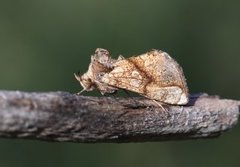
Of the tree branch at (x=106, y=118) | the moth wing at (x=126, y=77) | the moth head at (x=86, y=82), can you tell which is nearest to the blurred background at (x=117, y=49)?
the moth head at (x=86, y=82)

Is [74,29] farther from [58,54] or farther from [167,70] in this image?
[167,70]

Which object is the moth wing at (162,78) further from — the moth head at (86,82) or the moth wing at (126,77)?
the moth head at (86,82)

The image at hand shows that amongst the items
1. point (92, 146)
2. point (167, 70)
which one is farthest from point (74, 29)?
point (167, 70)

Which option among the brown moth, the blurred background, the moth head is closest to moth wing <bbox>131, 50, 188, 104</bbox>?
the brown moth

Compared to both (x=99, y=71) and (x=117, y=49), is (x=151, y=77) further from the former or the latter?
(x=117, y=49)

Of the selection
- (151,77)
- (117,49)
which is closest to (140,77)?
(151,77)

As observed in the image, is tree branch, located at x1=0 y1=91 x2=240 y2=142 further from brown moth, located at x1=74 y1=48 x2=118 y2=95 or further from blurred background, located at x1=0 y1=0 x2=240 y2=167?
blurred background, located at x1=0 y1=0 x2=240 y2=167
